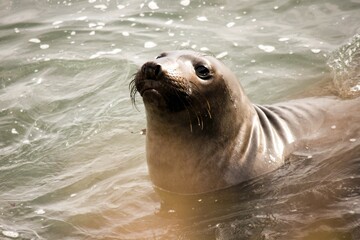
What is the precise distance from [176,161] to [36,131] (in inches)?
104

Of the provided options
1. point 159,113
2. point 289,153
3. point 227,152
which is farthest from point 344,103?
point 159,113

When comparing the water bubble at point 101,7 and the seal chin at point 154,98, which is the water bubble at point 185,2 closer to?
the water bubble at point 101,7

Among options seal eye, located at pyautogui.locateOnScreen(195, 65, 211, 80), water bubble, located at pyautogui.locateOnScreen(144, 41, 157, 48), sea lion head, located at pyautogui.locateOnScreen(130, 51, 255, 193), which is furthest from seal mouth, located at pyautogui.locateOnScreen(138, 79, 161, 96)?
water bubble, located at pyautogui.locateOnScreen(144, 41, 157, 48)

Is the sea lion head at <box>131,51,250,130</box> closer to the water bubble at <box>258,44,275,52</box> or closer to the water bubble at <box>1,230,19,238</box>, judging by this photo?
the water bubble at <box>1,230,19,238</box>

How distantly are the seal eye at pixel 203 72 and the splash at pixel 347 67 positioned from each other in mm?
1913

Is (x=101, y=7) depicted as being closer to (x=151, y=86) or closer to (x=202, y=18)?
(x=202, y=18)

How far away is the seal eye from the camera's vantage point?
620 centimetres

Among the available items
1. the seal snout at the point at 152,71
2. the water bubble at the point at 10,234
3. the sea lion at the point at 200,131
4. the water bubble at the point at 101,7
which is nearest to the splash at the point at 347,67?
the sea lion at the point at 200,131

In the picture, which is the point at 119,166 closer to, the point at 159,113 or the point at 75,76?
the point at 159,113

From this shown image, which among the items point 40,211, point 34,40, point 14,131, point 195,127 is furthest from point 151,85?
point 34,40

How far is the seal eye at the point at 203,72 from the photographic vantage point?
244 inches

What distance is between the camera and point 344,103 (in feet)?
23.6

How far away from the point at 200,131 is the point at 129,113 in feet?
8.13

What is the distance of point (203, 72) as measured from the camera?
20.4ft
